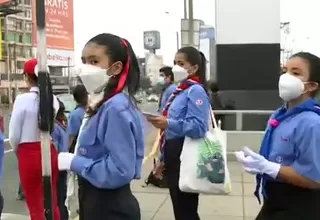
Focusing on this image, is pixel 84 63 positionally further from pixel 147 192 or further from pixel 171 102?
pixel 147 192

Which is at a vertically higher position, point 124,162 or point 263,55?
point 263,55

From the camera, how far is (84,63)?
2.90 meters

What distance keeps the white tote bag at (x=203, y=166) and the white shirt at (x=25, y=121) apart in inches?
46.5

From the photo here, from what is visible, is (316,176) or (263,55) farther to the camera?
(263,55)

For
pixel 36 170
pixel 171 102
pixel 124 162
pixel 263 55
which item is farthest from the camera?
pixel 263 55

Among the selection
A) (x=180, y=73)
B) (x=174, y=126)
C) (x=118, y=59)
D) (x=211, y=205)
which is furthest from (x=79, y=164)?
(x=211, y=205)

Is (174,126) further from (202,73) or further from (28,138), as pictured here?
(28,138)

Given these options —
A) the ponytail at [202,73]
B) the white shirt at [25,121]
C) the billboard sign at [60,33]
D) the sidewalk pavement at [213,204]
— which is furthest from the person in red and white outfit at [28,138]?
the billboard sign at [60,33]

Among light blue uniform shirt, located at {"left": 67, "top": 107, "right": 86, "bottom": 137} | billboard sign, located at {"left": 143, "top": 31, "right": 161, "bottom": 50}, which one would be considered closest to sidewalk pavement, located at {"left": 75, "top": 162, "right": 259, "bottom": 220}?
light blue uniform shirt, located at {"left": 67, "top": 107, "right": 86, "bottom": 137}

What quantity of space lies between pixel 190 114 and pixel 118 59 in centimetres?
174

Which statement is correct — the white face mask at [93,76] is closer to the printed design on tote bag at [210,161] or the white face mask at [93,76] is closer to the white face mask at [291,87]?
the white face mask at [291,87]

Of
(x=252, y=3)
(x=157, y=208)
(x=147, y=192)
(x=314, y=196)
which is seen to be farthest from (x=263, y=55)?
(x=314, y=196)

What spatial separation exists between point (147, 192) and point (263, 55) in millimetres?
4824

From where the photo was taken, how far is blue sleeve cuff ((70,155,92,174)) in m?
2.73
